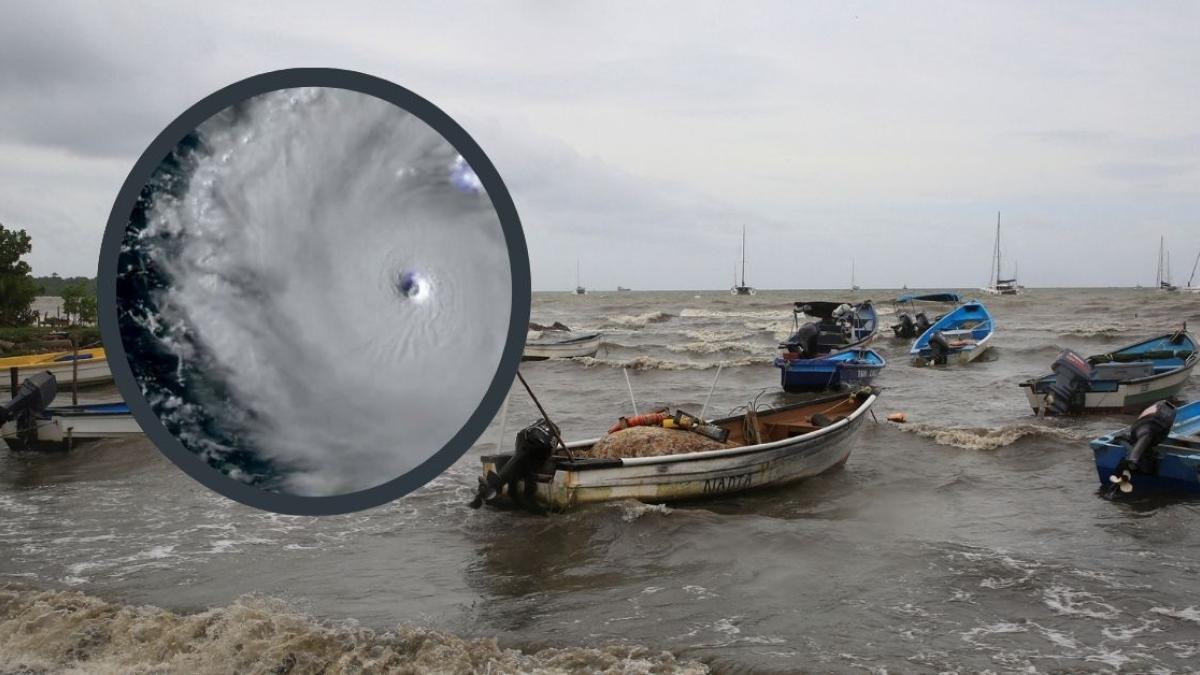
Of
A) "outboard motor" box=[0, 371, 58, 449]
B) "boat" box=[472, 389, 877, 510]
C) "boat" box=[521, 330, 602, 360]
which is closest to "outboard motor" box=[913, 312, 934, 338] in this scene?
"boat" box=[521, 330, 602, 360]

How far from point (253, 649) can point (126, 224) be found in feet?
15.6

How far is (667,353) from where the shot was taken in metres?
35.7

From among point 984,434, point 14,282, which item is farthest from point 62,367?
point 984,434

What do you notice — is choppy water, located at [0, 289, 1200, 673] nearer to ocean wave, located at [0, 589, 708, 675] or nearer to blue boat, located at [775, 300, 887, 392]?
ocean wave, located at [0, 589, 708, 675]

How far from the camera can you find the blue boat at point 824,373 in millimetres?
21750

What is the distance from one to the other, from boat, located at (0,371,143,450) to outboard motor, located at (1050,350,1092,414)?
16.8 meters

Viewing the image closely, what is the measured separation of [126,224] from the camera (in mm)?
2379

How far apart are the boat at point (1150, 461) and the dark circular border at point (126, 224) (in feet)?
34.8

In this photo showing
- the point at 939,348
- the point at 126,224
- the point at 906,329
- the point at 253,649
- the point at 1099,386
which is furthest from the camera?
the point at 906,329

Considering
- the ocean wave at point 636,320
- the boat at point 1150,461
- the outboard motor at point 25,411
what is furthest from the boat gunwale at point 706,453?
the ocean wave at point 636,320

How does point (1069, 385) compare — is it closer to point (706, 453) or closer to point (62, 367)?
point (706, 453)

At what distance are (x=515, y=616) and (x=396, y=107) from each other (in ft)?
17.5

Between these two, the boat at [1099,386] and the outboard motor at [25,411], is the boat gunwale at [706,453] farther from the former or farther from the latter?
the outboard motor at [25,411]

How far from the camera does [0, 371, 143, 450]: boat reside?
14047mm
